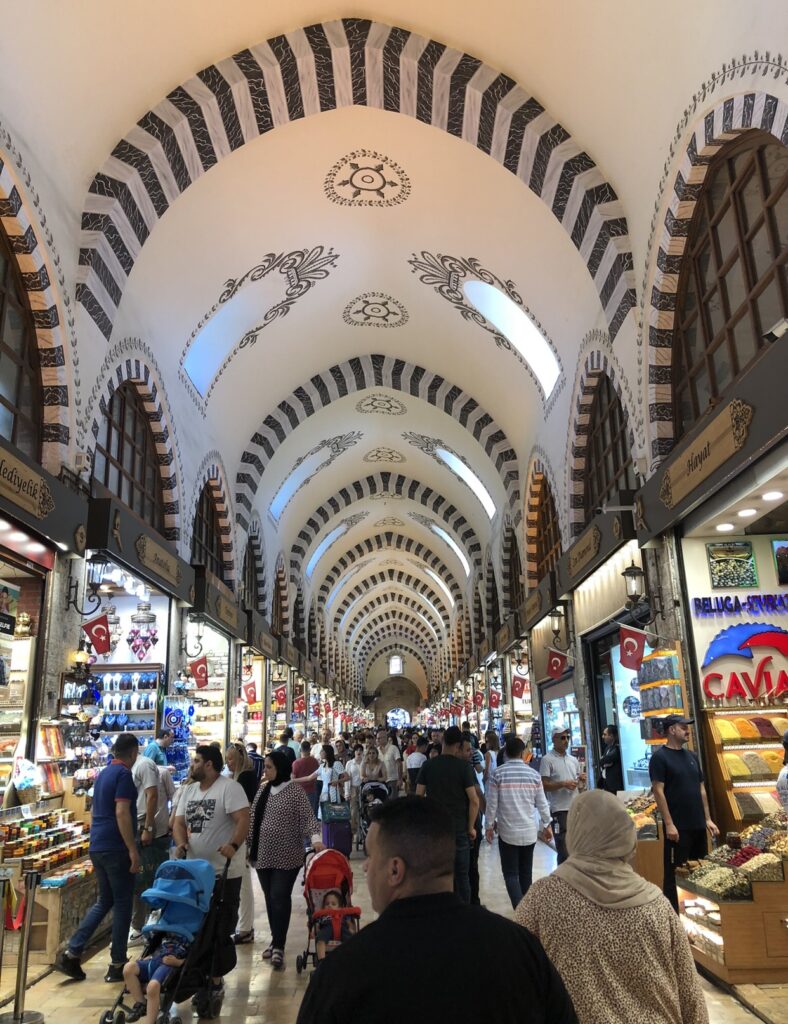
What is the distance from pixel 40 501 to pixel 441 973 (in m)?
5.36

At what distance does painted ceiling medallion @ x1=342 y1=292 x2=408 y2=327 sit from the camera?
Result: 11616 mm

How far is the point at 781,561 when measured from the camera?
6.32m

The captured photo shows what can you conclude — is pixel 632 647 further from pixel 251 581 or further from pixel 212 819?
pixel 251 581

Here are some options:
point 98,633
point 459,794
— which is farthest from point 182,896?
point 98,633

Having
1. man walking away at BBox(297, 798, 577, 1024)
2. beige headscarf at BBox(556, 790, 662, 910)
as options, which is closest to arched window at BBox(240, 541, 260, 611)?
beige headscarf at BBox(556, 790, 662, 910)

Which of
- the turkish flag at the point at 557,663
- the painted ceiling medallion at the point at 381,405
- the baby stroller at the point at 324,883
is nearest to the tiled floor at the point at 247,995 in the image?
the baby stroller at the point at 324,883

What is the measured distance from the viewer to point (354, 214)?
31.4 feet

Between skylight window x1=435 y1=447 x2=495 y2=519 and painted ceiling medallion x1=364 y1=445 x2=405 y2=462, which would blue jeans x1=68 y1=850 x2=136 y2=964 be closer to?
skylight window x1=435 y1=447 x2=495 y2=519

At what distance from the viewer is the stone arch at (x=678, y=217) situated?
4.53 meters

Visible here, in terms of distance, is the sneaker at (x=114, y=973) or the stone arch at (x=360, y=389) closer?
the sneaker at (x=114, y=973)

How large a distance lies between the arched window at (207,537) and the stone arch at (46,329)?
4.25 metres

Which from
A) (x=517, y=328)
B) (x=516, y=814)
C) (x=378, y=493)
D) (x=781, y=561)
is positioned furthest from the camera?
(x=378, y=493)

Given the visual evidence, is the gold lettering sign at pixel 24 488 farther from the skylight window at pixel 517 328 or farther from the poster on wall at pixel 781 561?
the skylight window at pixel 517 328

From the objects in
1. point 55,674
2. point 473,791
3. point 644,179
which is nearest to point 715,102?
point 644,179
